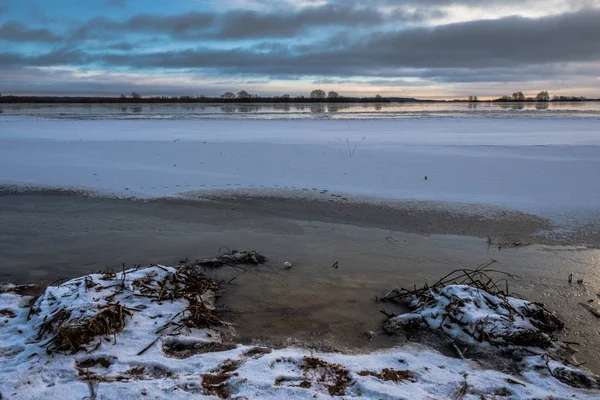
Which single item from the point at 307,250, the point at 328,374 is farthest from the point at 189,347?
the point at 307,250

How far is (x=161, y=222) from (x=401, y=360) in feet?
15.6

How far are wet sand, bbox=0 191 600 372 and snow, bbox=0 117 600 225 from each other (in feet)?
3.23

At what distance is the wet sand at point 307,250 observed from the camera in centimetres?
428

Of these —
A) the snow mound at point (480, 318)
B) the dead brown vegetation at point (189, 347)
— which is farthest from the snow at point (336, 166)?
the dead brown vegetation at point (189, 347)

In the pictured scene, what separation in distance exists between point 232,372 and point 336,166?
8.45m

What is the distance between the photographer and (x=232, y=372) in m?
3.27

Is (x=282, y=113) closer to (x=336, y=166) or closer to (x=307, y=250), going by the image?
(x=336, y=166)

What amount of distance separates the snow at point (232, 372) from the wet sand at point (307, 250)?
0.37 metres

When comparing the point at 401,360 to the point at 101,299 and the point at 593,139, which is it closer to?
the point at 101,299

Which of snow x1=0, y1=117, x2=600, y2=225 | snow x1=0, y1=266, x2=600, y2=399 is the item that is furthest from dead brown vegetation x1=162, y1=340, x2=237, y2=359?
snow x1=0, y1=117, x2=600, y2=225

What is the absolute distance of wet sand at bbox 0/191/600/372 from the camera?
4281 millimetres

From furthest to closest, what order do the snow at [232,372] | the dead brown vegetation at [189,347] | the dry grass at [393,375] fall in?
the dead brown vegetation at [189,347] → the dry grass at [393,375] → the snow at [232,372]

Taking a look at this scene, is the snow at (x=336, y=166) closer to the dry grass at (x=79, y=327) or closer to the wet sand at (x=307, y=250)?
the wet sand at (x=307, y=250)

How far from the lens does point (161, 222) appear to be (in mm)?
7191
